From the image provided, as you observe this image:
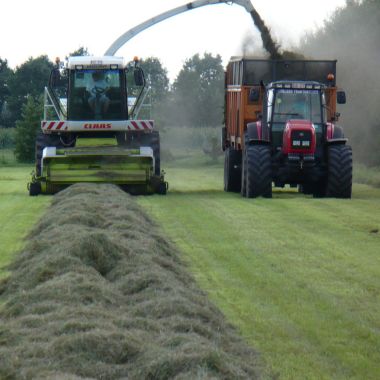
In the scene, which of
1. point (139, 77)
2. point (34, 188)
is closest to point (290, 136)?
point (139, 77)

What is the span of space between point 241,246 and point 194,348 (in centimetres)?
779

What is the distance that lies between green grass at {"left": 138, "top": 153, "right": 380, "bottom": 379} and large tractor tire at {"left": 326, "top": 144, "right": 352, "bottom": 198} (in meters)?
0.45

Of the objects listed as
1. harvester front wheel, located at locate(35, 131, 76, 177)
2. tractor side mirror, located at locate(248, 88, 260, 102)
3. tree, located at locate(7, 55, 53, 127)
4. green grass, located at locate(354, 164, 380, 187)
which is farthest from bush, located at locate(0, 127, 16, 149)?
tractor side mirror, located at locate(248, 88, 260, 102)

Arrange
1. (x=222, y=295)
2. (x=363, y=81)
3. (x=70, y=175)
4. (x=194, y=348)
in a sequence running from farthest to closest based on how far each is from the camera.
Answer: (x=363, y=81), (x=70, y=175), (x=222, y=295), (x=194, y=348)

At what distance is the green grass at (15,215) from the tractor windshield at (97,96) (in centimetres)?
236

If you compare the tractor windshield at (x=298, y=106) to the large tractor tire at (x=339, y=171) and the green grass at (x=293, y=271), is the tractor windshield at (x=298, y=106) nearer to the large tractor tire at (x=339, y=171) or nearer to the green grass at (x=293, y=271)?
the large tractor tire at (x=339, y=171)

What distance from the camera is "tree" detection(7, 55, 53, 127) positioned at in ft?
287

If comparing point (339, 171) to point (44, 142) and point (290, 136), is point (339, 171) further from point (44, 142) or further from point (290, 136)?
point (44, 142)

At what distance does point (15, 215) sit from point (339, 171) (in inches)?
289

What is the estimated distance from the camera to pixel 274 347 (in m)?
8.61

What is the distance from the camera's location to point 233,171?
1063 inches

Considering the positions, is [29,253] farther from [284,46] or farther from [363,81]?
[363,81]

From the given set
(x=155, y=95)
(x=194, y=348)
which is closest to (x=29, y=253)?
(x=194, y=348)

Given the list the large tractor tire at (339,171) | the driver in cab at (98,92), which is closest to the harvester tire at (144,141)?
the driver in cab at (98,92)
